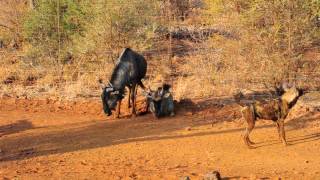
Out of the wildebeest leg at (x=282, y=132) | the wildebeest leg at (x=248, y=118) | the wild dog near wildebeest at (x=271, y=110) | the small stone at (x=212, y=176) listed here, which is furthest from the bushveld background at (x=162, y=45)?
the small stone at (x=212, y=176)

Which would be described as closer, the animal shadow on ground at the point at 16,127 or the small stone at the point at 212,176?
the small stone at the point at 212,176

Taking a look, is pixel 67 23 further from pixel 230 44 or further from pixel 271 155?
pixel 271 155

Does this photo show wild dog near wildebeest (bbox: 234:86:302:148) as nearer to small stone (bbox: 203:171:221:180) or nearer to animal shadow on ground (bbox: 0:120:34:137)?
small stone (bbox: 203:171:221:180)

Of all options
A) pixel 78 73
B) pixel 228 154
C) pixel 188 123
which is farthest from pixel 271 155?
pixel 78 73

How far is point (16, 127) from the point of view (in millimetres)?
12859

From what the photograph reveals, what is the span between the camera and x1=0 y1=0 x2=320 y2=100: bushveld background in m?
14.1

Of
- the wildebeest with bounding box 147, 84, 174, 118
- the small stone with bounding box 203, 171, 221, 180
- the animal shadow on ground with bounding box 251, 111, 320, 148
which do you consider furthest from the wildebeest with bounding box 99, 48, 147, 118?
the small stone with bounding box 203, 171, 221, 180

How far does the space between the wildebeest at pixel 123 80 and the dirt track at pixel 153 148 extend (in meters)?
0.49

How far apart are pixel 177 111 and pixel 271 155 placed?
4.24 metres

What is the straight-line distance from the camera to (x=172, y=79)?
16.7m

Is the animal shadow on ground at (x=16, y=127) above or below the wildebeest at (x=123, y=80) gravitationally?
below

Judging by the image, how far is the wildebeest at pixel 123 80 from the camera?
13141 mm

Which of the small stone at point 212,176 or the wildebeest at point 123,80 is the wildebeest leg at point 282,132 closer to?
the small stone at point 212,176

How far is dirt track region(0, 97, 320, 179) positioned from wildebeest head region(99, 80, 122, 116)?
0.33m
